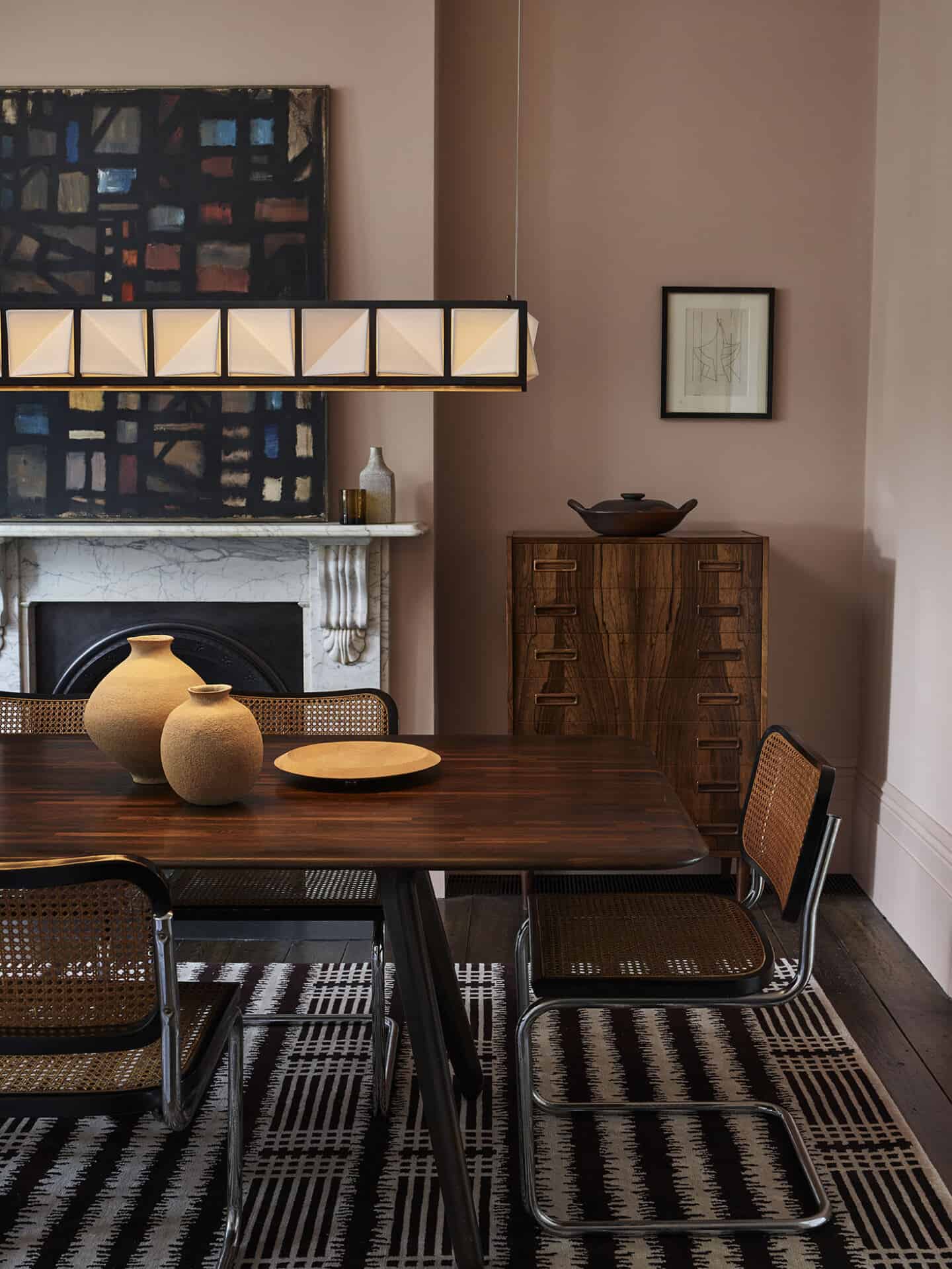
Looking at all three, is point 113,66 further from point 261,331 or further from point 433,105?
point 261,331

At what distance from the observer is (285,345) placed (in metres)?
2.36

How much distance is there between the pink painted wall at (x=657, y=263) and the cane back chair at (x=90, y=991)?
2655 mm

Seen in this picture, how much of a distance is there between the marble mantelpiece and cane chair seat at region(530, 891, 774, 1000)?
1.54 m

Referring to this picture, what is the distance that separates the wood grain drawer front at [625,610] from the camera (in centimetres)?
378

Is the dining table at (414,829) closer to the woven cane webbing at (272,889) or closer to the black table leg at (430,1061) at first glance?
the black table leg at (430,1061)

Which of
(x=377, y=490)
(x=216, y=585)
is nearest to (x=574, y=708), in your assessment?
Result: (x=377, y=490)

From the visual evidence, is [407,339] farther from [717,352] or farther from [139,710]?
[717,352]

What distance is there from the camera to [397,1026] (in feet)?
9.43

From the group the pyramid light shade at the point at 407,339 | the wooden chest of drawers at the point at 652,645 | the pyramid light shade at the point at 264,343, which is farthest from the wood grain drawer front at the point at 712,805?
the pyramid light shade at the point at 264,343

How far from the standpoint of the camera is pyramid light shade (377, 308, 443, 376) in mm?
2340

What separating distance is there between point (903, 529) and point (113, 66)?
285 centimetres

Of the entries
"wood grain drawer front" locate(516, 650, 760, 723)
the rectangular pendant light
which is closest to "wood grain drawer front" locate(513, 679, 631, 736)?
"wood grain drawer front" locate(516, 650, 760, 723)

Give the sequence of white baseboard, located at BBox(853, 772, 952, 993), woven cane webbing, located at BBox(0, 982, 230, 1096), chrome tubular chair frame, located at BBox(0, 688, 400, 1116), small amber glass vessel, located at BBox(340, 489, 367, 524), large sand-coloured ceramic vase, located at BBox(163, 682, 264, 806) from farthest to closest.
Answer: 1. small amber glass vessel, located at BBox(340, 489, 367, 524)
2. white baseboard, located at BBox(853, 772, 952, 993)
3. chrome tubular chair frame, located at BBox(0, 688, 400, 1116)
4. large sand-coloured ceramic vase, located at BBox(163, 682, 264, 806)
5. woven cane webbing, located at BBox(0, 982, 230, 1096)

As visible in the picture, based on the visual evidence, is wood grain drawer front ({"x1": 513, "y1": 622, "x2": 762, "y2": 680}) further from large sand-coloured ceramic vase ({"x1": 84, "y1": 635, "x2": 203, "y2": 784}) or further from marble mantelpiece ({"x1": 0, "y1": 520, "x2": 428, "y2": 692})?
large sand-coloured ceramic vase ({"x1": 84, "y1": 635, "x2": 203, "y2": 784})
